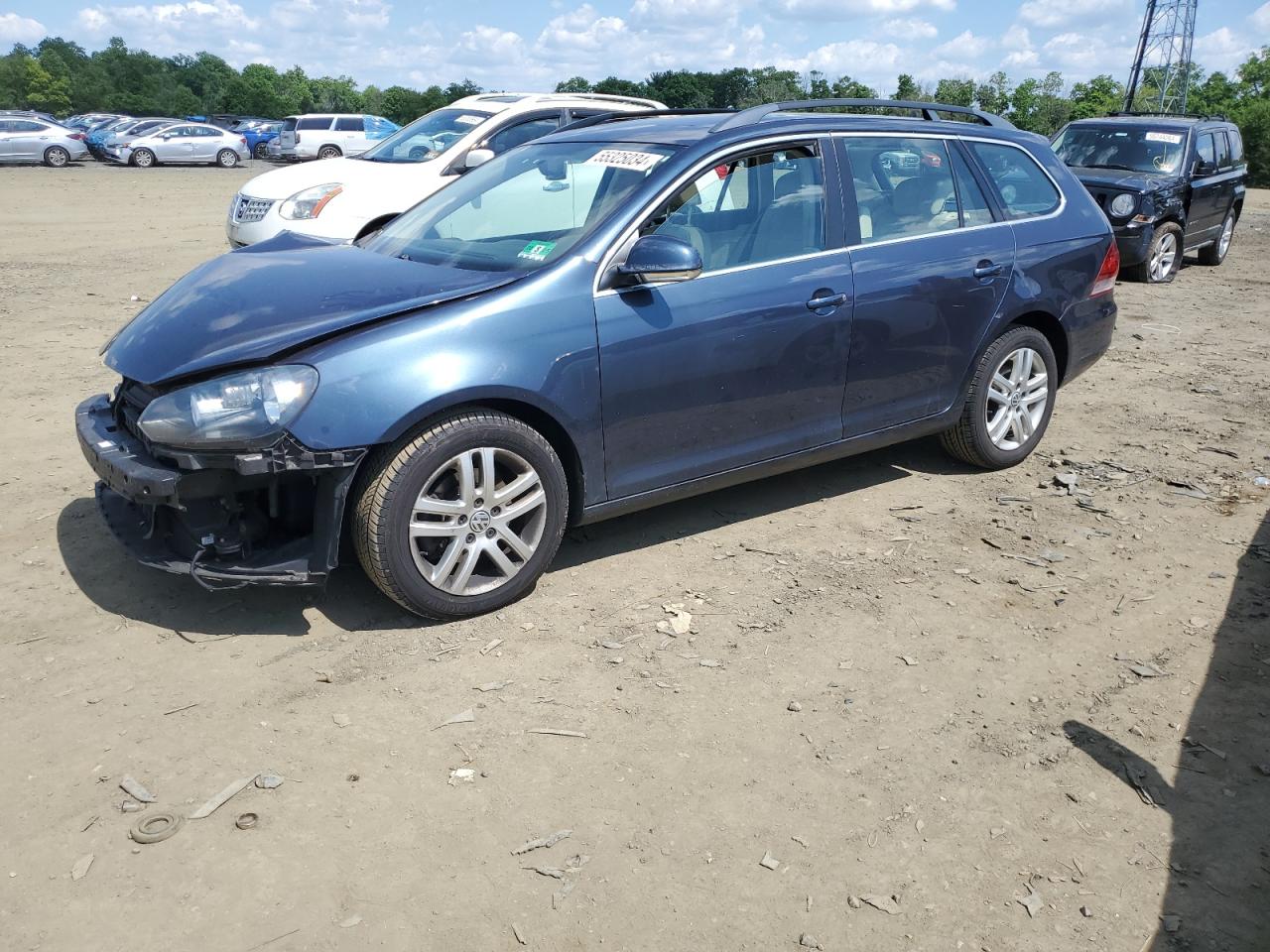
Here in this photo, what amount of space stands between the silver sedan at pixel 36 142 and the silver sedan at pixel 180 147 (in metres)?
1.45

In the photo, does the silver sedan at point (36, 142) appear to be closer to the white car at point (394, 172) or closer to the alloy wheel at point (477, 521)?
the white car at point (394, 172)

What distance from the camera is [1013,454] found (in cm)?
607

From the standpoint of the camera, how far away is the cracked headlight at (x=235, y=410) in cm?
373

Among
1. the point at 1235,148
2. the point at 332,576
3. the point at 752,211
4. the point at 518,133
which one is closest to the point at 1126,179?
the point at 1235,148

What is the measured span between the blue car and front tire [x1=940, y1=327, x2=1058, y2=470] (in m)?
0.02

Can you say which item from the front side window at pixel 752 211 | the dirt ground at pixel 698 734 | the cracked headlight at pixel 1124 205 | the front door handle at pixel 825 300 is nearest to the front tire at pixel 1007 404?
the dirt ground at pixel 698 734

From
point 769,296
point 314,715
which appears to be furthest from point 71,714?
point 769,296

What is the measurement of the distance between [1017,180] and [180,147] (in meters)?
34.8

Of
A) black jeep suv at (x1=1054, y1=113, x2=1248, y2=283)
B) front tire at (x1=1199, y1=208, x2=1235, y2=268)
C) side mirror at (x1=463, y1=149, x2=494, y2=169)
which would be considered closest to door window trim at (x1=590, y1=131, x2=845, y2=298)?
side mirror at (x1=463, y1=149, x2=494, y2=169)

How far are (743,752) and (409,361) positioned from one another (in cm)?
176

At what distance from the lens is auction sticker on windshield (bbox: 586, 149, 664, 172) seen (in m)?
4.66

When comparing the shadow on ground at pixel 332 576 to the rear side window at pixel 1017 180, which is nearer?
the shadow on ground at pixel 332 576

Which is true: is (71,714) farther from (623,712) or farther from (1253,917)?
(1253,917)

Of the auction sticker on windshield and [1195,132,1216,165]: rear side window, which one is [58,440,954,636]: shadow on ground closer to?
→ the auction sticker on windshield
